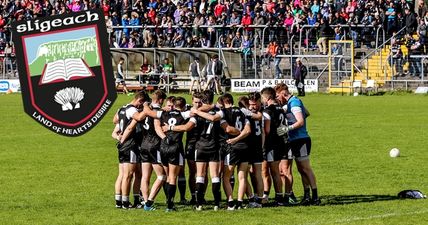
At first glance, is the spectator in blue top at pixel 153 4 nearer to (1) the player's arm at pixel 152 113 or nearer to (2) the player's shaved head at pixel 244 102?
(2) the player's shaved head at pixel 244 102

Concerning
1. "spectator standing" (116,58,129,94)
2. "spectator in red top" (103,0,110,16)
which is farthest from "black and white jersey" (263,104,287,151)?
"spectator in red top" (103,0,110,16)

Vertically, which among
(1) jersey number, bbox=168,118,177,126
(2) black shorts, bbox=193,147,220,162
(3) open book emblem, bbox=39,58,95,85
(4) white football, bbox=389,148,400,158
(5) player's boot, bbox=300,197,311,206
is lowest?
(4) white football, bbox=389,148,400,158

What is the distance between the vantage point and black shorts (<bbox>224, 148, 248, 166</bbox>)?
17297 millimetres

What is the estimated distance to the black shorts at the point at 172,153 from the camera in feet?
56.3

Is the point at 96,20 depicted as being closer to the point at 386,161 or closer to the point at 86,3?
the point at 386,161

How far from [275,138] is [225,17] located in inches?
1471

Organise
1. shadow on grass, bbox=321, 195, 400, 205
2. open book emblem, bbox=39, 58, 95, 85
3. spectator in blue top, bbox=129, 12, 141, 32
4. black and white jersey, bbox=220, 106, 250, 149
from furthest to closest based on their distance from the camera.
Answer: spectator in blue top, bbox=129, 12, 141, 32 → shadow on grass, bbox=321, 195, 400, 205 → black and white jersey, bbox=220, 106, 250, 149 → open book emblem, bbox=39, 58, 95, 85

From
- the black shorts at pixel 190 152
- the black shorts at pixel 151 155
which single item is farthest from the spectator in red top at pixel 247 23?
the black shorts at pixel 151 155

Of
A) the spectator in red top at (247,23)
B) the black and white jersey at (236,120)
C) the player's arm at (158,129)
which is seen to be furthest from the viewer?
the spectator in red top at (247,23)

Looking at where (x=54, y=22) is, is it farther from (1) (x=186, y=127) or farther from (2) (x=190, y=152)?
(2) (x=190, y=152)

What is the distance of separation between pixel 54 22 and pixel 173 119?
15.7 feet

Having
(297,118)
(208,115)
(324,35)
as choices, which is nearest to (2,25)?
(324,35)

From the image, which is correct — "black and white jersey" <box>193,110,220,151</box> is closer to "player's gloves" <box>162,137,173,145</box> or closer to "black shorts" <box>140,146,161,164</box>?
"player's gloves" <box>162,137,173,145</box>

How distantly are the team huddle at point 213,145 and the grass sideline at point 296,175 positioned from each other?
450mm
